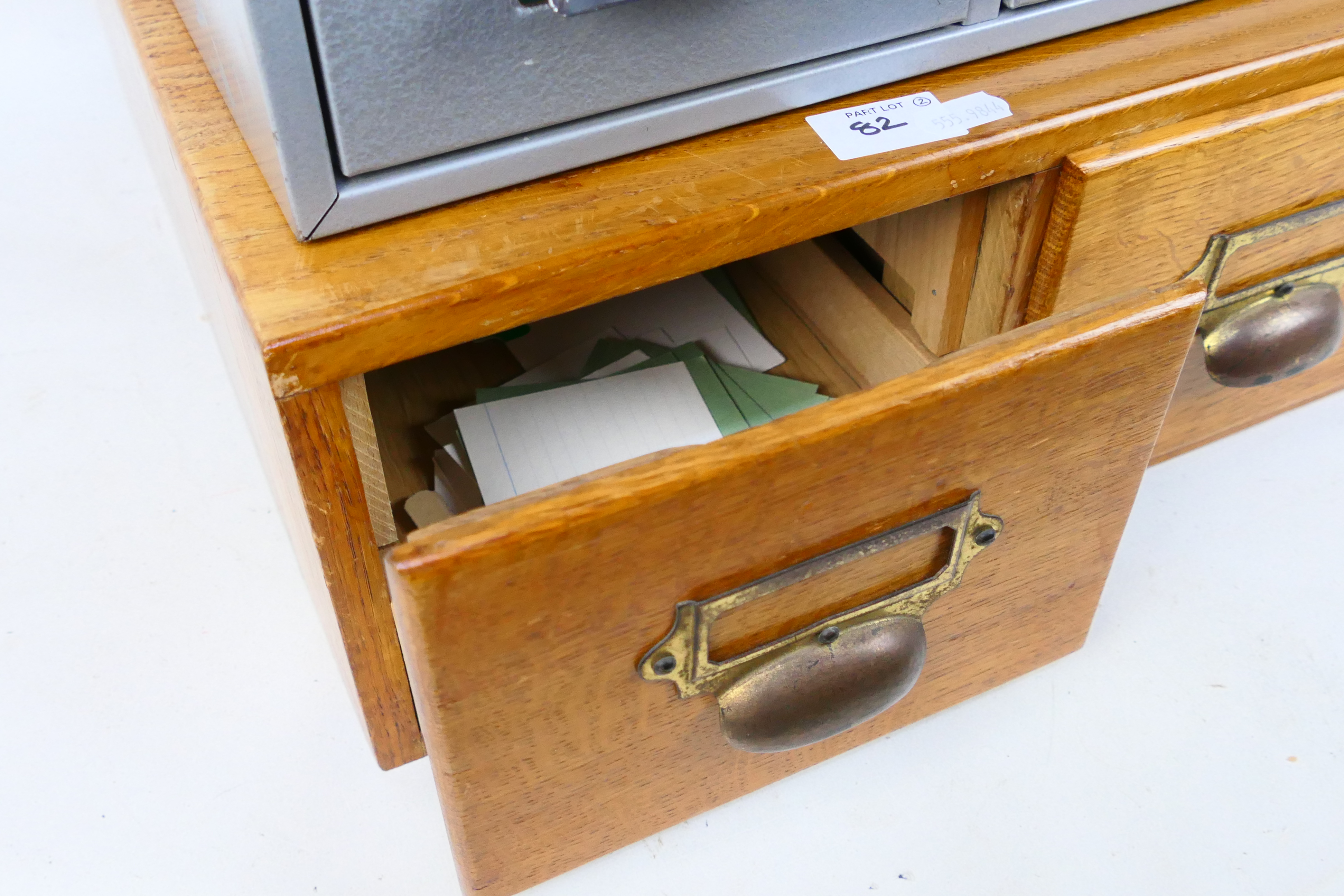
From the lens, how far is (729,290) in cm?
77

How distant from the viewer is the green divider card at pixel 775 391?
25.4 inches

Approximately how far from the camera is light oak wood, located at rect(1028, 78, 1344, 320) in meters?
0.52

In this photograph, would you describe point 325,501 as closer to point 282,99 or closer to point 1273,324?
point 282,99

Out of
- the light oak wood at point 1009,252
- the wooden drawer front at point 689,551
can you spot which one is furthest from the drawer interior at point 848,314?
the wooden drawer front at point 689,551

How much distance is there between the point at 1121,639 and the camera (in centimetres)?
66

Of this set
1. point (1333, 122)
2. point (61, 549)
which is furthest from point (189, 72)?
point (1333, 122)

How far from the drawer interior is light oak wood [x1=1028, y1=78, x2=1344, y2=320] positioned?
0.02 metres

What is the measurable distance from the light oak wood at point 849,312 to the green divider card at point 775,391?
0.13ft

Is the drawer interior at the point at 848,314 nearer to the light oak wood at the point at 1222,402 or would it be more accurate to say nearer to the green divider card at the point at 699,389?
the green divider card at the point at 699,389

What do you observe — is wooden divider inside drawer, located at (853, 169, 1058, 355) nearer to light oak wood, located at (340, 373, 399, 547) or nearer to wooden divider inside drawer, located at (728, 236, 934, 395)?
wooden divider inside drawer, located at (728, 236, 934, 395)

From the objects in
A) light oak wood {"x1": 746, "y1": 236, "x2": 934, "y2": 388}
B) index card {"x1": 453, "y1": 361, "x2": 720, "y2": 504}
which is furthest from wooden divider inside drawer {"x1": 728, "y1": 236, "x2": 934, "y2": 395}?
index card {"x1": 453, "y1": 361, "x2": 720, "y2": 504}

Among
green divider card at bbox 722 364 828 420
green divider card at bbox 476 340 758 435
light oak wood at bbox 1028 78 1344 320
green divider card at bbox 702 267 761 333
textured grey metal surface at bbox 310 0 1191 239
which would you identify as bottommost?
green divider card at bbox 702 267 761 333

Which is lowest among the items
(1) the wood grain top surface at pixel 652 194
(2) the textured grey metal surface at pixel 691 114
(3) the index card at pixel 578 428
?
(3) the index card at pixel 578 428

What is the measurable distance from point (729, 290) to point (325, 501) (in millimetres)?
392
